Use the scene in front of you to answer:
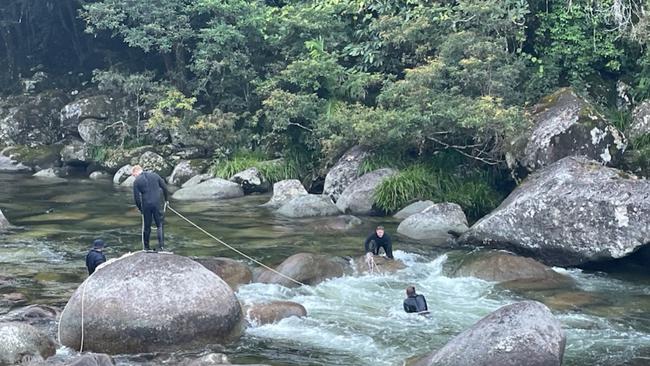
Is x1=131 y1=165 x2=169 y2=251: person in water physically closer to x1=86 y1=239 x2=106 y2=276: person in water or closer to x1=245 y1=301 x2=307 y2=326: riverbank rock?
x1=86 y1=239 x2=106 y2=276: person in water

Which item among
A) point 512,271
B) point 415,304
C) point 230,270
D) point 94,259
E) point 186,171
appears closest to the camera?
point 415,304

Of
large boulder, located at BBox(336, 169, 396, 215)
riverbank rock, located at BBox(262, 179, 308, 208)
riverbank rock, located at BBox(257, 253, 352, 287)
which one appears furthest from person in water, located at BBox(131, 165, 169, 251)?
riverbank rock, located at BBox(262, 179, 308, 208)

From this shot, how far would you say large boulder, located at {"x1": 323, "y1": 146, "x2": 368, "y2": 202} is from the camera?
24078mm

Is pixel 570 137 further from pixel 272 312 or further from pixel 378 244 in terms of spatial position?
pixel 272 312

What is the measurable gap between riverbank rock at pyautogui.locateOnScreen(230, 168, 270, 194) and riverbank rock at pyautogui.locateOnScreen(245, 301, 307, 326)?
13.9m

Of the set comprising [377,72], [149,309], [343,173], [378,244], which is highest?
[377,72]

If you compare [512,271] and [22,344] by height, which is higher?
[22,344]

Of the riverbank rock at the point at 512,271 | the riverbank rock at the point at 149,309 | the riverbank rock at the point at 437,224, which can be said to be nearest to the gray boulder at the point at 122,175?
the riverbank rock at the point at 437,224

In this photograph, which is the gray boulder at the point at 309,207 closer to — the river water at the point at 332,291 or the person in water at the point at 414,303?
the river water at the point at 332,291

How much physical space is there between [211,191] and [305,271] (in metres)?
11.4

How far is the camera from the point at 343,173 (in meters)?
24.2

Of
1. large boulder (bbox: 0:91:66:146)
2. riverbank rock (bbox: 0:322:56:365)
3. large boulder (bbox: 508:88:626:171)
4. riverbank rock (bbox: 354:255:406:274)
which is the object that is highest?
large boulder (bbox: 508:88:626:171)

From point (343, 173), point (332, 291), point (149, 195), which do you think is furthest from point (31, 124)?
point (332, 291)

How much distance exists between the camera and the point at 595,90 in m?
22.6
